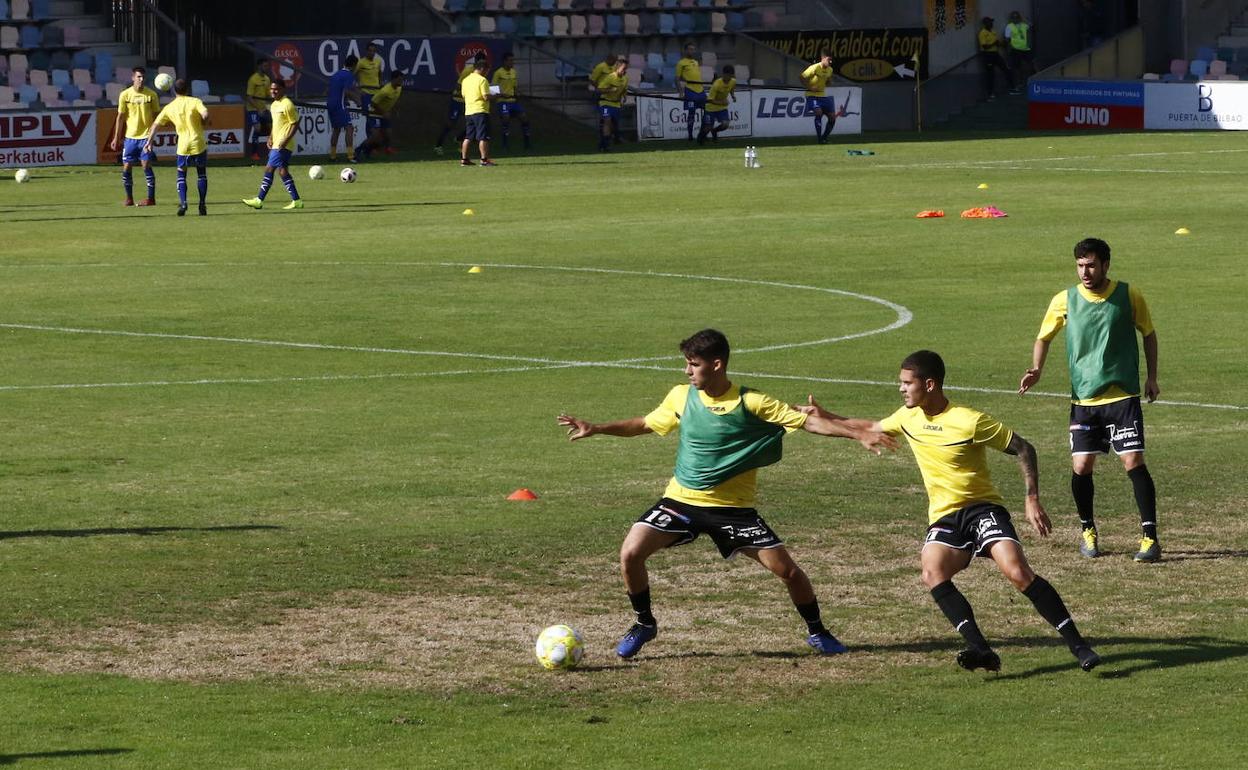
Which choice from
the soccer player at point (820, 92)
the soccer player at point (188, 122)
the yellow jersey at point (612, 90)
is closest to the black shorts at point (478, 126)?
the yellow jersey at point (612, 90)

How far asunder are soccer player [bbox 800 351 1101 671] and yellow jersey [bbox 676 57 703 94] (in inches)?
1798

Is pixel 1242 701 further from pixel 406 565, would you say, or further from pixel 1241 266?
pixel 1241 266

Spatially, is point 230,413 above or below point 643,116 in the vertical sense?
below

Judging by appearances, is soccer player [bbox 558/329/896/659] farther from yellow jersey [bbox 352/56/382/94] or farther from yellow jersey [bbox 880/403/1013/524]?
yellow jersey [bbox 352/56/382/94]

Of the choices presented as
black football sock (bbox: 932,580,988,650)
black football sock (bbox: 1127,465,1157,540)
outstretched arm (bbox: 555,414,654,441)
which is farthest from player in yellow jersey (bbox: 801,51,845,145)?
black football sock (bbox: 932,580,988,650)

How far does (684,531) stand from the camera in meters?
9.92

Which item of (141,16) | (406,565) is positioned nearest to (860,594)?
(406,565)

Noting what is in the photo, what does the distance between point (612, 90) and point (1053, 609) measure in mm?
44115

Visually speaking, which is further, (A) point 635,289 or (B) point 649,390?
(A) point 635,289

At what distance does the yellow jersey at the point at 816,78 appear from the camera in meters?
54.7

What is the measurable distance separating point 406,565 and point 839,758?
4.20 m

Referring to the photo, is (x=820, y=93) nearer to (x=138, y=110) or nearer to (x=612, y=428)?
(x=138, y=110)

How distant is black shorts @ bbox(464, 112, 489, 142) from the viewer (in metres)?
45.9

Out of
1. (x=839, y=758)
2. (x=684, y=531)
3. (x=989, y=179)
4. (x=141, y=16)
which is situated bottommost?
(x=839, y=758)
